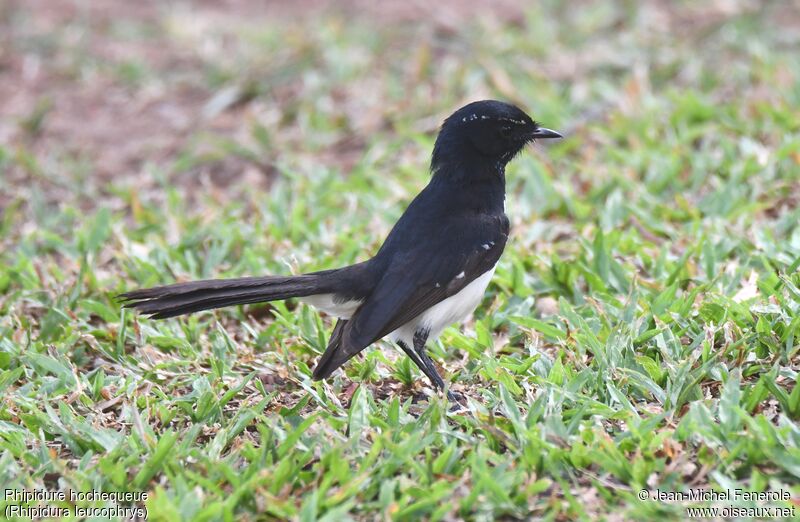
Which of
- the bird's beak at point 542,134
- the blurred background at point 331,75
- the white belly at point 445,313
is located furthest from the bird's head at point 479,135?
the blurred background at point 331,75

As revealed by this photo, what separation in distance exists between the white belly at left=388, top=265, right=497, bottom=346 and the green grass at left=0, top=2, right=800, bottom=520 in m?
0.19

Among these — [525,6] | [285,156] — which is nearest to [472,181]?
[285,156]

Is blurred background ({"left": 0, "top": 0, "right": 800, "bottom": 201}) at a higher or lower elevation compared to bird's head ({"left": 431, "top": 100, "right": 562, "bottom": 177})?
lower

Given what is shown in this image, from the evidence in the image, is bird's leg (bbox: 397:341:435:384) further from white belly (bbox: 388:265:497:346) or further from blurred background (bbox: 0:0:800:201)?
blurred background (bbox: 0:0:800:201)

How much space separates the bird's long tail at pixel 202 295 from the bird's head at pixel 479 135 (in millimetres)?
1234

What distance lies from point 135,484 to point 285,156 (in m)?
4.31

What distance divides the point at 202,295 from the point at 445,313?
1.13 m

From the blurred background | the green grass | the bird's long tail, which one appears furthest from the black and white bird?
the blurred background

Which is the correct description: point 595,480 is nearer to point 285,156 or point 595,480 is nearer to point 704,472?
point 704,472

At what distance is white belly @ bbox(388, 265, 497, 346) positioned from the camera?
16.1 ft

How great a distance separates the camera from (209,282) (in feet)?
15.1

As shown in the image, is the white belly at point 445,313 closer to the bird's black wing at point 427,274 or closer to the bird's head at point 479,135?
the bird's black wing at point 427,274

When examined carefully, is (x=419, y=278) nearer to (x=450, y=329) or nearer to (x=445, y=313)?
(x=445, y=313)

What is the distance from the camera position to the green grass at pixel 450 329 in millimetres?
3982
